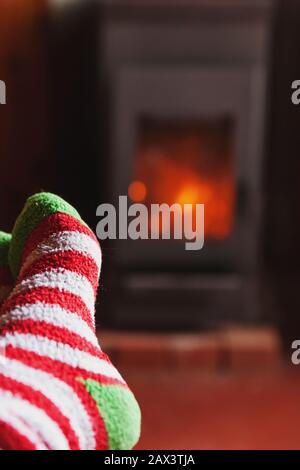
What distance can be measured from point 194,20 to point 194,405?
932 mm

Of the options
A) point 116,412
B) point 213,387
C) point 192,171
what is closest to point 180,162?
point 192,171

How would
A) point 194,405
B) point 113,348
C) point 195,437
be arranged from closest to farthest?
point 195,437, point 194,405, point 113,348

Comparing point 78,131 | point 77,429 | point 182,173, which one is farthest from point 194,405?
point 77,429

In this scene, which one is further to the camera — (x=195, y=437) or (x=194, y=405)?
(x=194, y=405)

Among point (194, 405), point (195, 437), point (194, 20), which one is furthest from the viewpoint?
point (194, 20)

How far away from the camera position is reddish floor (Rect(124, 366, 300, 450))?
4.64 ft

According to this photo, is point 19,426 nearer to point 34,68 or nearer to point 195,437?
point 195,437

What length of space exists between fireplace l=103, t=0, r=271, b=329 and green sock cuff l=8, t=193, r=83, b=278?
4.43ft

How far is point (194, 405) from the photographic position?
1612mm

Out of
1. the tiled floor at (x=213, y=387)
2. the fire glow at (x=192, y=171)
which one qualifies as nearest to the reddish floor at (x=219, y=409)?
the tiled floor at (x=213, y=387)

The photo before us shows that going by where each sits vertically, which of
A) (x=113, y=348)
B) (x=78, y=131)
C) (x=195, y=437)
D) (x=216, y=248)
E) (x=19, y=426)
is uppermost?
(x=78, y=131)

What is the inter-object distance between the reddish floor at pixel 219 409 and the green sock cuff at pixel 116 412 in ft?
2.65

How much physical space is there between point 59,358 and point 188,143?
158 centimetres

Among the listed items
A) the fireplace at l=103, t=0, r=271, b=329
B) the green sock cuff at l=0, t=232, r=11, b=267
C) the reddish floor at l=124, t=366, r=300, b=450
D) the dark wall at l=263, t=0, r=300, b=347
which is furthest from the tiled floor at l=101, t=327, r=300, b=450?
the green sock cuff at l=0, t=232, r=11, b=267
